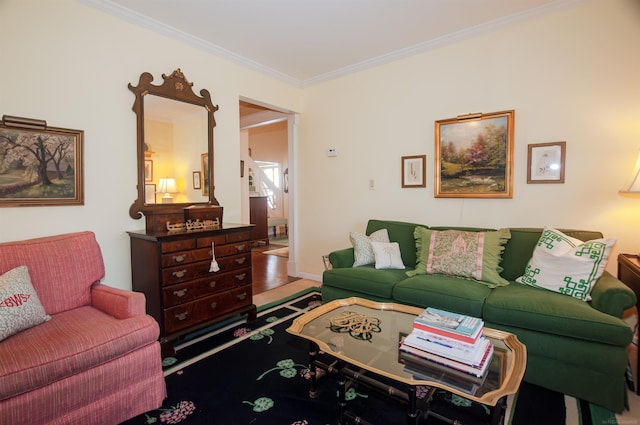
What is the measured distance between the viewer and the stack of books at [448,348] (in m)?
1.45

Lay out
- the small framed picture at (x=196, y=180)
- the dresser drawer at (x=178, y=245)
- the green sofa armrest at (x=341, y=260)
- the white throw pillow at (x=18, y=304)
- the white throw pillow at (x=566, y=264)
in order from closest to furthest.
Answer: the white throw pillow at (x=18, y=304), the white throw pillow at (x=566, y=264), the dresser drawer at (x=178, y=245), the green sofa armrest at (x=341, y=260), the small framed picture at (x=196, y=180)

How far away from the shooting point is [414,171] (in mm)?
3523

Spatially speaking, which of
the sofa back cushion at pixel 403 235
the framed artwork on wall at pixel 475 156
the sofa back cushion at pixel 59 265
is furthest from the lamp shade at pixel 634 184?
the sofa back cushion at pixel 59 265

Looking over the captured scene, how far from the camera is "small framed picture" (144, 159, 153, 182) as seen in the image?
9.37 feet

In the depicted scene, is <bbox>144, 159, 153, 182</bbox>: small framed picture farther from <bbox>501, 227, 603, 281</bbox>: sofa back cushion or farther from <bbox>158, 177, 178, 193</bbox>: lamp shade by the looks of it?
<bbox>501, 227, 603, 281</bbox>: sofa back cushion

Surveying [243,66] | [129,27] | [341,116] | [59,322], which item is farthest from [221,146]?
[59,322]

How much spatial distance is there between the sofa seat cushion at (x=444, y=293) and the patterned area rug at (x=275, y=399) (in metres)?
0.58

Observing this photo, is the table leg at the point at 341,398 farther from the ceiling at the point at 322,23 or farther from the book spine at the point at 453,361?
the ceiling at the point at 322,23

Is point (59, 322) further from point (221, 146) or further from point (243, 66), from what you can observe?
point (243, 66)

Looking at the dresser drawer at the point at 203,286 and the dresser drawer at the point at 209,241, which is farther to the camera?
the dresser drawer at the point at 209,241

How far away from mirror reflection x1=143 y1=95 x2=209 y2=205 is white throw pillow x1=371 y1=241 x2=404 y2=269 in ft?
6.04

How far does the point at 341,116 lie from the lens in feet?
13.4

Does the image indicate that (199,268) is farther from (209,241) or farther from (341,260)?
(341,260)

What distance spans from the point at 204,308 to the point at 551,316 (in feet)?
8.33
